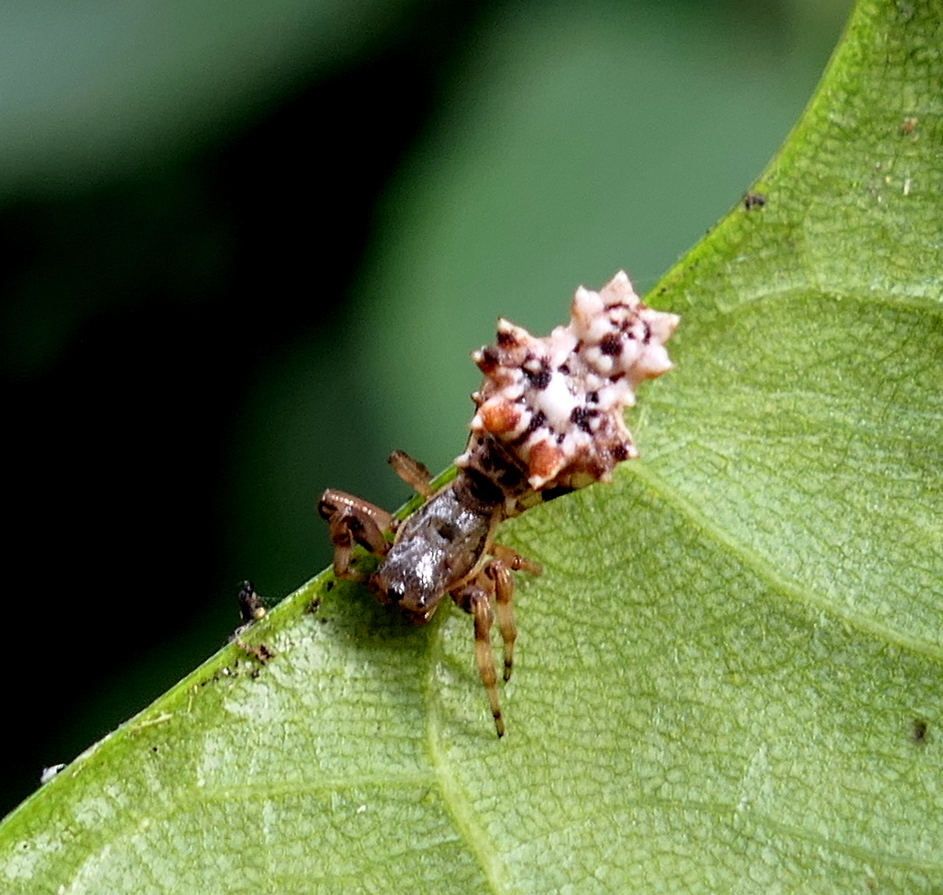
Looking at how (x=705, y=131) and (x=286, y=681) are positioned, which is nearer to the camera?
(x=286, y=681)

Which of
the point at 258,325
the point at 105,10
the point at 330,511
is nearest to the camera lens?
the point at 330,511

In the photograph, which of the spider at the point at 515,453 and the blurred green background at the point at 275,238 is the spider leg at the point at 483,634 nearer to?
the spider at the point at 515,453

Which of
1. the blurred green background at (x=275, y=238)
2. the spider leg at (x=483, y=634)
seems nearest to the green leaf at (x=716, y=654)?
the spider leg at (x=483, y=634)

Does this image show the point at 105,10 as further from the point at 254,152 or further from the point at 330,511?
the point at 330,511

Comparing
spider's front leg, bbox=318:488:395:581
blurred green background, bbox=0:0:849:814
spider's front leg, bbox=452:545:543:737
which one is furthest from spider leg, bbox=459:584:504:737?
blurred green background, bbox=0:0:849:814

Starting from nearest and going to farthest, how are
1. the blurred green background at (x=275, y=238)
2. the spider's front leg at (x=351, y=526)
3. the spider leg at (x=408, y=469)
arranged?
the spider's front leg at (x=351, y=526) < the spider leg at (x=408, y=469) < the blurred green background at (x=275, y=238)

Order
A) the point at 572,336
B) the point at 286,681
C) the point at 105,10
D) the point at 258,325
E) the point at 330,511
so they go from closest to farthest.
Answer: the point at 286,681
the point at 572,336
the point at 330,511
the point at 105,10
the point at 258,325

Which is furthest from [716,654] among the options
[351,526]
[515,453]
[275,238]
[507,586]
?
[275,238]

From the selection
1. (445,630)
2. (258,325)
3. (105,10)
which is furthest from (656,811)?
(105,10)
